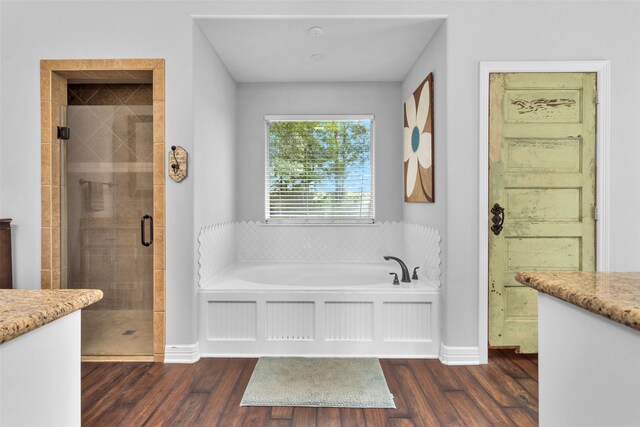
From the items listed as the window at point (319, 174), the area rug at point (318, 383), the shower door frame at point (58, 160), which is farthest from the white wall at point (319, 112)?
the area rug at point (318, 383)

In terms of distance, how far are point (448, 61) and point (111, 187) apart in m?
2.64

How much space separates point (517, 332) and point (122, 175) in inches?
124

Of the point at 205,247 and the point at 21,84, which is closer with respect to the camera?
the point at 21,84

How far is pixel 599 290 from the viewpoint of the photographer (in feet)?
3.11

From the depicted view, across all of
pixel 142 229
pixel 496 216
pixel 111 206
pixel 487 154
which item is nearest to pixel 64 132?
pixel 111 206

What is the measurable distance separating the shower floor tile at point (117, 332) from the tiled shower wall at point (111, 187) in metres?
0.10

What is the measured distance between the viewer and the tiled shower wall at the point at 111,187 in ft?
9.45

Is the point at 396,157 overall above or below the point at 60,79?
below

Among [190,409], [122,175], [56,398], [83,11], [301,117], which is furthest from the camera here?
[301,117]

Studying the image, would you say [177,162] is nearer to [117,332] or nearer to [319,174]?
[117,332]

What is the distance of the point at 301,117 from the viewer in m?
4.07

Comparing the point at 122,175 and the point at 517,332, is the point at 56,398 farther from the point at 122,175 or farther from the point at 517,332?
the point at 517,332

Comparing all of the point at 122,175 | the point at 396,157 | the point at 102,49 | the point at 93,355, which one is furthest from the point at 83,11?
the point at 396,157

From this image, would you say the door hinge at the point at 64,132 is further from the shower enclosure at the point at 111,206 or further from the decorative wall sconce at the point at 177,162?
the decorative wall sconce at the point at 177,162
